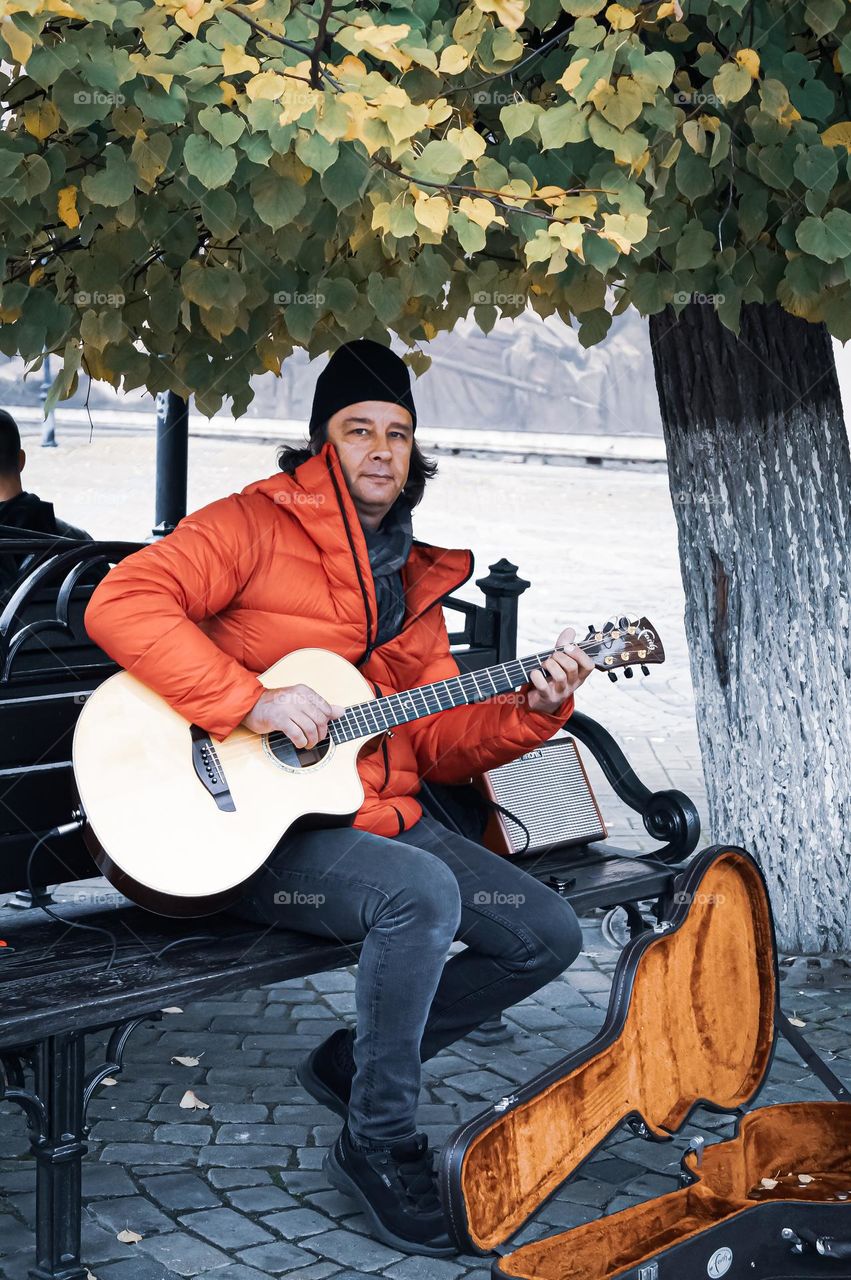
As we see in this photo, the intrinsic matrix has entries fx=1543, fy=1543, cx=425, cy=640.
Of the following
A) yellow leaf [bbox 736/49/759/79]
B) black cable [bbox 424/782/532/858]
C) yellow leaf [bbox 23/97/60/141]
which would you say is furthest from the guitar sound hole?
yellow leaf [bbox 736/49/759/79]

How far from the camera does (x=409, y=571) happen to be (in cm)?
374

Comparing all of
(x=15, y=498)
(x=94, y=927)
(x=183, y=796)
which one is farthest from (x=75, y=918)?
(x=15, y=498)

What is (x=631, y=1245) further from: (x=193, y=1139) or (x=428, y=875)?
(x=193, y=1139)

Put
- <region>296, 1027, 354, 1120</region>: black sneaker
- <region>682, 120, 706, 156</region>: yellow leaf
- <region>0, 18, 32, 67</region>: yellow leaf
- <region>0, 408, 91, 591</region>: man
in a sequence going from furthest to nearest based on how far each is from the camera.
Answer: <region>0, 408, 91, 591</region>: man < <region>296, 1027, 354, 1120</region>: black sneaker < <region>682, 120, 706, 156</region>: yellow leaf < <region>0, 18, 32, 67</region>: yellow leaf

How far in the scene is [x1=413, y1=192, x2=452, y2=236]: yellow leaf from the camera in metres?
2.87

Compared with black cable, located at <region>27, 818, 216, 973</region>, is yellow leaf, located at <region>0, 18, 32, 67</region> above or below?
above

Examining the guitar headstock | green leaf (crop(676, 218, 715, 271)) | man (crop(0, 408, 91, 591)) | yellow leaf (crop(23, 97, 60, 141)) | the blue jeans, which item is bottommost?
the blue jeans

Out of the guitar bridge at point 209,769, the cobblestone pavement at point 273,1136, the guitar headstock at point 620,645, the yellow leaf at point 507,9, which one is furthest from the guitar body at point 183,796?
the yellow leaf at point 507,9

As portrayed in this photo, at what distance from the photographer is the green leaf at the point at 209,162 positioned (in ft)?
9.56

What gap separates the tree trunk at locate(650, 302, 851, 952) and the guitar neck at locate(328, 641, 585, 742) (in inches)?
65.1

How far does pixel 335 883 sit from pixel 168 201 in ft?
5.35

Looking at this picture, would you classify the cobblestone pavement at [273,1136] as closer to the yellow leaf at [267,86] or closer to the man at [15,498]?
the man at [15,498]

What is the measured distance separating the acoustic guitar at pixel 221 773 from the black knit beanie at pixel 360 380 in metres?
0.64

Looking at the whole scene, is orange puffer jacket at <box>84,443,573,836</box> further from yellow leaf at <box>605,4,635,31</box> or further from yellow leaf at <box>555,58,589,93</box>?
yellow leaf at <box>605,4,635,31</box>
